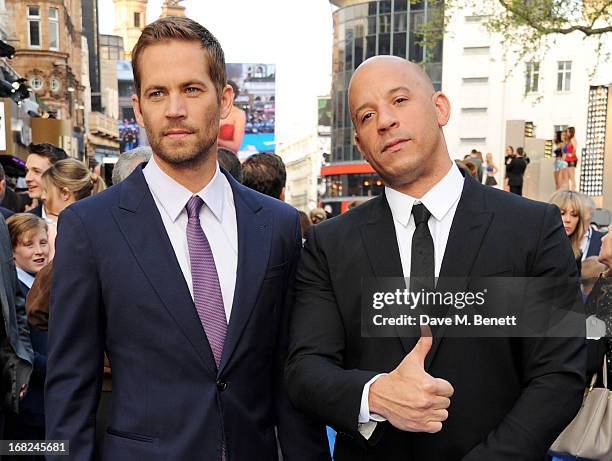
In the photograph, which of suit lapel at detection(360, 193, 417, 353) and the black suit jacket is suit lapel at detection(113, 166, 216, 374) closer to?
the black suit jacket

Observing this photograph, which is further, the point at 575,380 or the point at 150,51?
the point at 150,51

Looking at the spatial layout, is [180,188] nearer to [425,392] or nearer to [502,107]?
[425,392]

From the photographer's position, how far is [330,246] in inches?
91.7

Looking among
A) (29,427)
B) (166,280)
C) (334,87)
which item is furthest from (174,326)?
(334,87)

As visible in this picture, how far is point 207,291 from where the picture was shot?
7.97 ft

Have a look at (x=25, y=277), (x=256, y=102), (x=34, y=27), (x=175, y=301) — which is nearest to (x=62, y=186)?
(x=25, y=277)

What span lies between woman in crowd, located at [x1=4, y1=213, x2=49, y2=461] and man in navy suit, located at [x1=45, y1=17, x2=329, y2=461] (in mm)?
1964

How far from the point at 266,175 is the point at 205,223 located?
7.68ft

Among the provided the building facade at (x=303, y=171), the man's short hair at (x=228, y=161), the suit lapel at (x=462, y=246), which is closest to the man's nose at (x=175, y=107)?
the suit lapel at (x=462, y=246)

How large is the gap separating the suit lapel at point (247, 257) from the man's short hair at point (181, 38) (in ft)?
1.43

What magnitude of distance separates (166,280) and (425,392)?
102cm

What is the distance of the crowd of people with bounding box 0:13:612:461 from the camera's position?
2.07 m

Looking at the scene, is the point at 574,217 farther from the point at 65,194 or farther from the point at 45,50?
the point at 45,50

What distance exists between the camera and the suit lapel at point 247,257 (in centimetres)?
241
